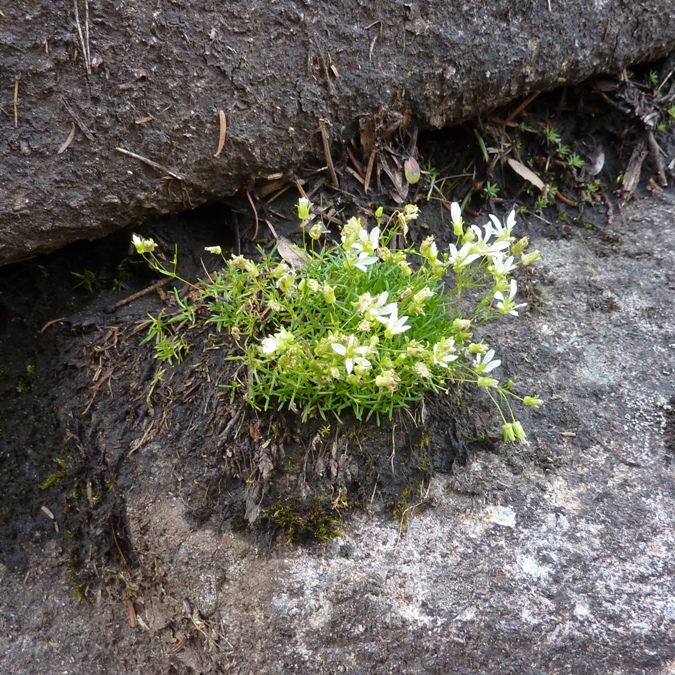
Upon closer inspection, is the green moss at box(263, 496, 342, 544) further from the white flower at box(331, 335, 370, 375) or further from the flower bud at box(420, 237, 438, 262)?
the flower bud at box(420, 237, 438, 262)


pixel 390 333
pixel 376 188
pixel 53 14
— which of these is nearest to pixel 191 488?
pixel 390 333

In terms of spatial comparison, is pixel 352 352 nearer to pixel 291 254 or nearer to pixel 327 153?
pixel 291 254

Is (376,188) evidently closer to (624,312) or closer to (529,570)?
(624,312)

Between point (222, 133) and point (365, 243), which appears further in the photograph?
point (222, 133)

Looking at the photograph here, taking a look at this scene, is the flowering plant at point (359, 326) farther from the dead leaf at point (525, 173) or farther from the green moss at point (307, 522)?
the dead leaf at point (525, 173)

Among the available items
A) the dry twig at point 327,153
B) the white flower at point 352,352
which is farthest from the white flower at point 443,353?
the dry twig at point 327,153

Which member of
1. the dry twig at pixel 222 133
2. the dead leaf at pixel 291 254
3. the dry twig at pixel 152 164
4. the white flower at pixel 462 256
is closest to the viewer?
the white flower at pixel 462 256

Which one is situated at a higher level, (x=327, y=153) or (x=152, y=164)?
(x=152, y=164)

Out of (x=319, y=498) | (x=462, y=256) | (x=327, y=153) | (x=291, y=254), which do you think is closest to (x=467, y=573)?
(x=319, y=498)
